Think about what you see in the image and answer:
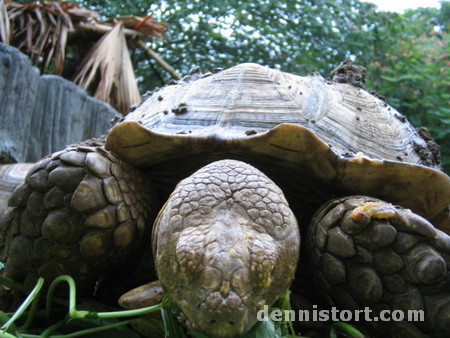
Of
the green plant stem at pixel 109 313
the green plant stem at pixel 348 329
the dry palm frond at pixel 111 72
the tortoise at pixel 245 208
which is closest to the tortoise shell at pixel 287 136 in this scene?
the tortoise at pixel 245 208

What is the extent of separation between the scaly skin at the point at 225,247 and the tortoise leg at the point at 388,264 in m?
0.29

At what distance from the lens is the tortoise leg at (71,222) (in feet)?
5.80

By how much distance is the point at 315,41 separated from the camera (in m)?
9.12

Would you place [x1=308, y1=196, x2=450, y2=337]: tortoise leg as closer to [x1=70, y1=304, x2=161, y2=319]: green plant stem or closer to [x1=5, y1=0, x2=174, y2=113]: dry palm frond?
[x1=70, y1=304, x2=161, y2=319]: green plant stem

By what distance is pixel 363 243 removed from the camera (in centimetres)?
158

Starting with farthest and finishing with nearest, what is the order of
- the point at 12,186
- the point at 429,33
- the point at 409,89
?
the point at 429,33
the point at 409,89
the point at 12,186

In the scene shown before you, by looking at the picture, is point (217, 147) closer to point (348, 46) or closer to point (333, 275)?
point (333, 275)

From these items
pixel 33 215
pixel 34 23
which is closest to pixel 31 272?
pixel 33 215

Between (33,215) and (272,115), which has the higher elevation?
(272,115)

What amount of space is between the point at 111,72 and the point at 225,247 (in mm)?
6081

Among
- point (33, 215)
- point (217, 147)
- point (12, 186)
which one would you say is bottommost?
point (12, 186)

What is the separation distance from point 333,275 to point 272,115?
729 millimetres

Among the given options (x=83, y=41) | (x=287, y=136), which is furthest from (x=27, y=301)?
(x=83, y=41)

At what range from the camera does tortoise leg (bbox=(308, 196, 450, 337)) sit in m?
1.48
